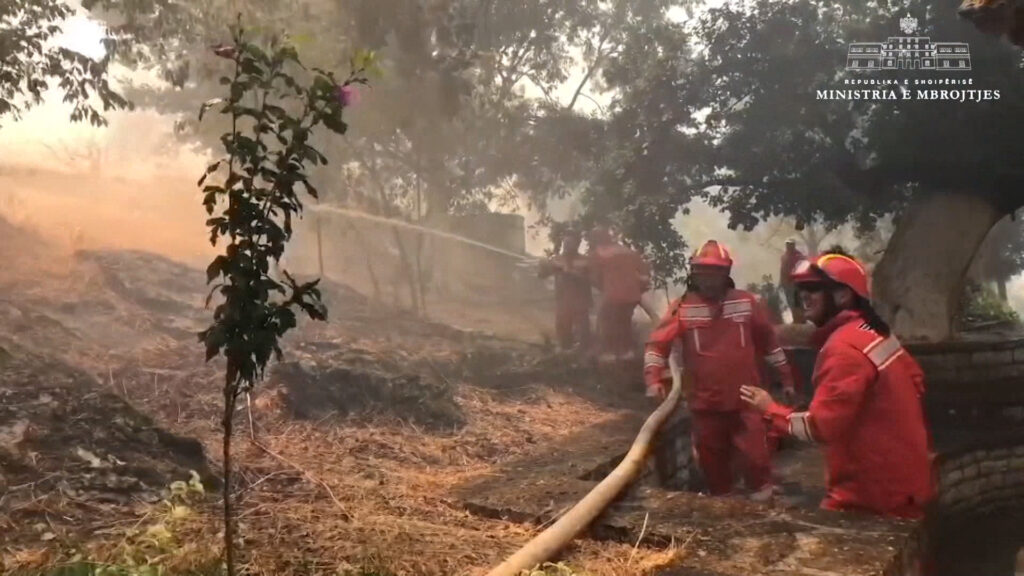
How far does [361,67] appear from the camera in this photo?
230 centimetres

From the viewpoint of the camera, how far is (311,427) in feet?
14.9

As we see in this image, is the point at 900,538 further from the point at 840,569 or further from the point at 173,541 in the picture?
the point at 173,541

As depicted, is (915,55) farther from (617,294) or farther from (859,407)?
(859,407)

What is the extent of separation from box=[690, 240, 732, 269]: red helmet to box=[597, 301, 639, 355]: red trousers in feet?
8.86

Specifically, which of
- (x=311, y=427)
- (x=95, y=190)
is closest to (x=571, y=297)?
(x=311, y=427)

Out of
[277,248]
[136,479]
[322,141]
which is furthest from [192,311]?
[277,248]

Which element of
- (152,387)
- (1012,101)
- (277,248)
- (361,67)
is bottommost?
(152,387)

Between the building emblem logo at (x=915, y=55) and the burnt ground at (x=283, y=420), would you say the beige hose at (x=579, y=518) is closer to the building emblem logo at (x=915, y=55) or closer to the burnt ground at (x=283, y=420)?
the burnt ground at (x=283, y=420)

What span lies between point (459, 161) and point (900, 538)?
6.65 meters

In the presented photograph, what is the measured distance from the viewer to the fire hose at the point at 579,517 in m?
2.39

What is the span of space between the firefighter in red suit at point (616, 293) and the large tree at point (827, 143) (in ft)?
1.07

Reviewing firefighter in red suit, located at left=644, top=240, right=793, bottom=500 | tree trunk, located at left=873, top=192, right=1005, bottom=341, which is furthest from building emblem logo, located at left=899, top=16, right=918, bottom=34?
firefighter in red suit, located at left=644, top=240, right=793, bottom=500

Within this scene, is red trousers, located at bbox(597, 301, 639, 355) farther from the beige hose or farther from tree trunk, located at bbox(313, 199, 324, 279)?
tree trunk, located at bbox(313, 199, 324, 279)
